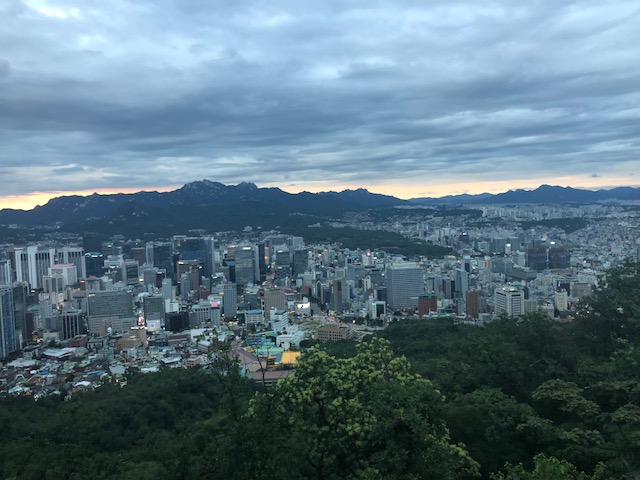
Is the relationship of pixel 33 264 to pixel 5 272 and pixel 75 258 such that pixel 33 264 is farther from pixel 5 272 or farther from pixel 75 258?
pixel 5 272

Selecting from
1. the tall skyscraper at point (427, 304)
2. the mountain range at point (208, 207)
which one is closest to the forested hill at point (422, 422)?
the tall skyscraper at point (427, 304)

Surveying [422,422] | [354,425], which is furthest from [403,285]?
[422,422]

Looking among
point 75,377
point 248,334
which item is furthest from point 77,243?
point 75,377

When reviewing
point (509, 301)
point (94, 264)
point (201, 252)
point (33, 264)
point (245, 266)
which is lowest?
point (509, 301)

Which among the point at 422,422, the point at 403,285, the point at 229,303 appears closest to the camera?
the point at 422,422

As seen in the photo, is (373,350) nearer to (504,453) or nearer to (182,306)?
(504,453)

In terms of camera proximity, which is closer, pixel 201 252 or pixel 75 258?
pixel 75 258
